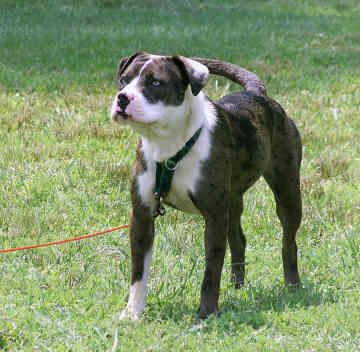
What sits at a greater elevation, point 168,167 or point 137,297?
point 168,167

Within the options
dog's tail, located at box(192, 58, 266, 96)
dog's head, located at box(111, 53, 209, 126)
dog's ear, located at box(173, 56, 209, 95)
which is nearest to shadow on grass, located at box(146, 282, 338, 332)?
dog's head, located at box(111, 53, 209, 126)

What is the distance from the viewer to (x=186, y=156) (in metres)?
3.92

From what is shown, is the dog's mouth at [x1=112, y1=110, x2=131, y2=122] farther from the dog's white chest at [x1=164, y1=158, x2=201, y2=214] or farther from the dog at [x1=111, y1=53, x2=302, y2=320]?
the dog's white chest at [x1=164, y1=158, x2=201, y2=214]

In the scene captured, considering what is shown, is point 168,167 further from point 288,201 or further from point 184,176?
point 288,201

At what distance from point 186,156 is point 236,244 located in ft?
3.55

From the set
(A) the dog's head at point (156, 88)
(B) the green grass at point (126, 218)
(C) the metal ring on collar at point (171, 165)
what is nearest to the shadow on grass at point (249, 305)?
(B) the green grass at point (126, 218)

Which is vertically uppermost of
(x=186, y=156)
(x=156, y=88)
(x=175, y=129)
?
(x=156, y=88)

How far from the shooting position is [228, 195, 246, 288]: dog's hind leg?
15.6 feet

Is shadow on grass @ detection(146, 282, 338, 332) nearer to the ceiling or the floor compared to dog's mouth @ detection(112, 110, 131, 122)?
nearer to the floor

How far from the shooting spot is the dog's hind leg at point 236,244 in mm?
4758

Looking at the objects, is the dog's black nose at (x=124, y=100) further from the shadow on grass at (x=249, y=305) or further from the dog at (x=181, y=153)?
the shadow on grass at (x=249, y=305)

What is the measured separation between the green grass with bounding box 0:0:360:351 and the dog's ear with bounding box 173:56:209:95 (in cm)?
119

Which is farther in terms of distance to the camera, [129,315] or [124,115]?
[129,315]

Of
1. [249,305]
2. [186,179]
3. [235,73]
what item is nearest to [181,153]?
[186,179]
